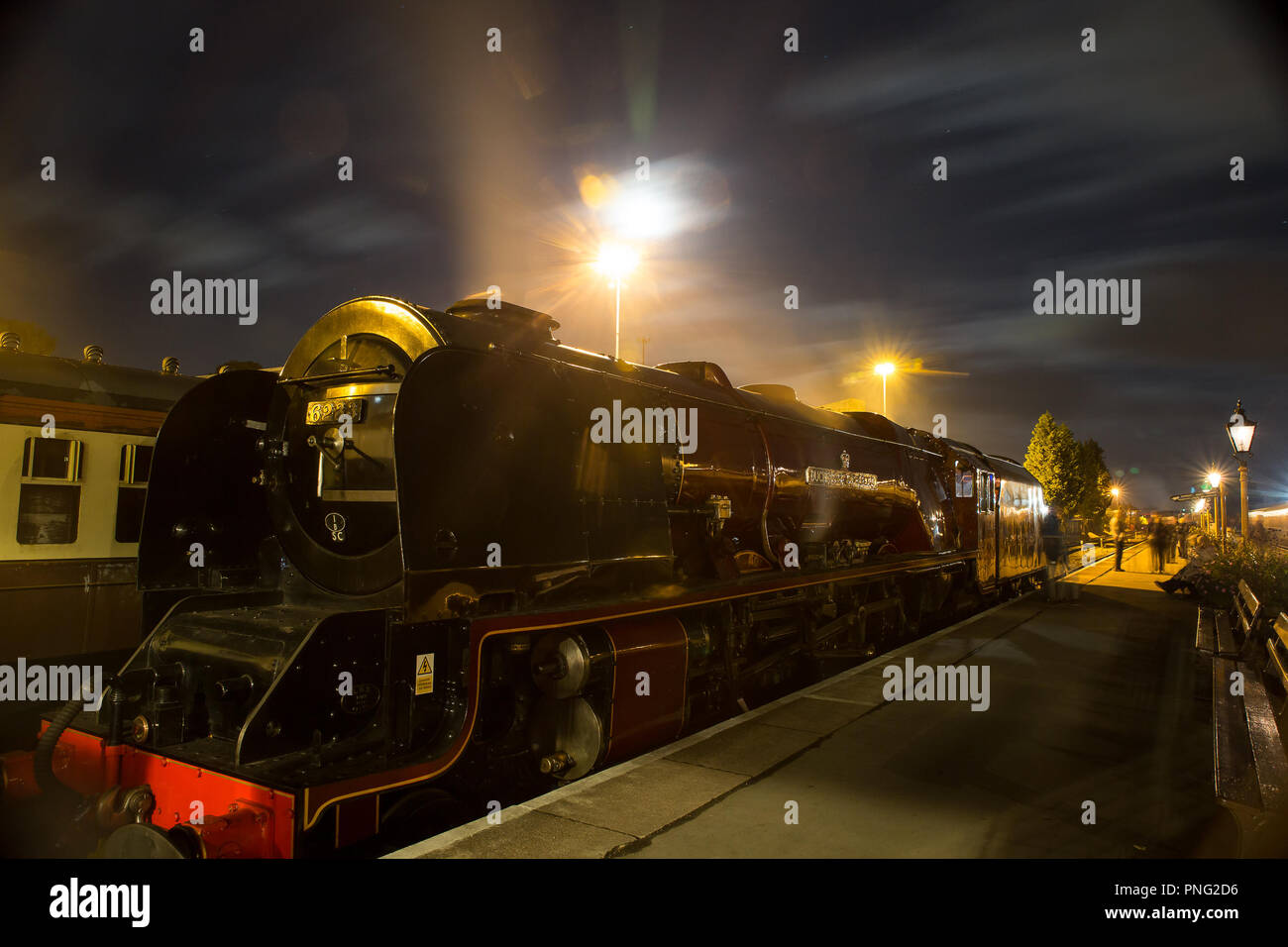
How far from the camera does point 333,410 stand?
487cm

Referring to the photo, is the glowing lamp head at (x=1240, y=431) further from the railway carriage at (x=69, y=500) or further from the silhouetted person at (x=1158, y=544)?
the railway carriage at (x=69, y=500)

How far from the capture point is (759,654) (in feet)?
25.0

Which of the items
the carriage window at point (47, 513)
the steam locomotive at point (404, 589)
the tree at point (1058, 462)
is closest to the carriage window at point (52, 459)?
the carriage window at point (47, 513)

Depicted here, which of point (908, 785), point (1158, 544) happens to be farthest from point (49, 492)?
point (1158, 544)

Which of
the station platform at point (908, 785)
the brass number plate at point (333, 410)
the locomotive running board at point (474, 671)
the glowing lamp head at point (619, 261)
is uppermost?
the glowing lamp head at point (619, 261)

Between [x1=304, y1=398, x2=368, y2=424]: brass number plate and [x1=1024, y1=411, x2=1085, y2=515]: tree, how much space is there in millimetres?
67156

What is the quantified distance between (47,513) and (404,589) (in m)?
5.52

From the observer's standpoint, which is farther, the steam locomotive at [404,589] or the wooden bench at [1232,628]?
the wooden bench at [1232,628]

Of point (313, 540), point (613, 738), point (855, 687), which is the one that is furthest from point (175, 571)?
point (855, 687)

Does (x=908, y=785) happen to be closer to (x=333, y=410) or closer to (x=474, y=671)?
(x=474, y=671)

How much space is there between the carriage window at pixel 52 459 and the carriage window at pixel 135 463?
1.33 ft

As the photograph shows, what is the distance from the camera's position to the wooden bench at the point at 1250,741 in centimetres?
400

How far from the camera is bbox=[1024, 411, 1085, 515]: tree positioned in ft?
207

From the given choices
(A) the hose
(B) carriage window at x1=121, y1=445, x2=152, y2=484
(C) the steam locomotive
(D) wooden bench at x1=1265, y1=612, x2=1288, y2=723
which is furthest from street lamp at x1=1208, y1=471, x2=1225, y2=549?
(A) the hose
